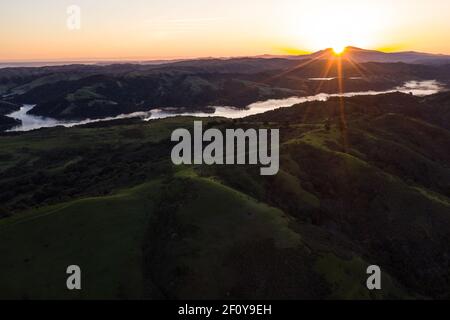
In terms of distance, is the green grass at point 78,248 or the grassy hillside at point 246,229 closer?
the green grass at point 78,248

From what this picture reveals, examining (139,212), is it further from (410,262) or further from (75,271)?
(410,262)

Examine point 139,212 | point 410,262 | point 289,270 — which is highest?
point 139,212

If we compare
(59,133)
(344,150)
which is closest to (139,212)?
(344,150)

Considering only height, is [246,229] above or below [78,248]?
above

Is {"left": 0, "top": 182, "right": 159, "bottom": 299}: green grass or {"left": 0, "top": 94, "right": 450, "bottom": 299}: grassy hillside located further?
{"left": 0, "top": 94, "right": 450, "bottom": 299}: grassy hillside

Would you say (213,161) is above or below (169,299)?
above

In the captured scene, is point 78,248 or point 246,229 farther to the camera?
point 246,229

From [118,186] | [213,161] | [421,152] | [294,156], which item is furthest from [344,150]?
[118,186]
